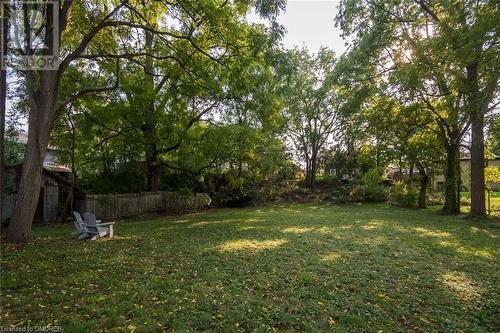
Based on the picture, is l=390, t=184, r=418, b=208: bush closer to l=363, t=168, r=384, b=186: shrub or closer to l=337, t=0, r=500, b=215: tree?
l=363, t=168, r=384, b=186: shrub

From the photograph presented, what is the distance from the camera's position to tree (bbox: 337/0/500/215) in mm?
6336

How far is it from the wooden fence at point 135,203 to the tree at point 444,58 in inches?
476

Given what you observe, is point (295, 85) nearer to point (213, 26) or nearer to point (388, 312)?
point (213, 26)

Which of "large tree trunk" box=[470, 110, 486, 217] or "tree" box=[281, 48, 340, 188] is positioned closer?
"large tree trunk" box=[470, 110, 486, 217]

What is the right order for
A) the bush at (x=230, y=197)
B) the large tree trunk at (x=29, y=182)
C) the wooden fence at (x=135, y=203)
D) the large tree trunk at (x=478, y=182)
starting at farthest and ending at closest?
the bush at (x=230, y=197), the large tree trunk at (x=478, y=182), the wooden fence at (x=135, y=203), the large tree trunk at (x=29, y=182)

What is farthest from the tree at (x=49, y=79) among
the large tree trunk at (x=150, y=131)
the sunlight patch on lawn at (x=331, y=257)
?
the sunlight patch on lawn at (x=331, y=257)

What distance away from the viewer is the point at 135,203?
15.0 m

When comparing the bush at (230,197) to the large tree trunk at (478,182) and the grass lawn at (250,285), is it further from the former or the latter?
the large tree trunk at (478,182)

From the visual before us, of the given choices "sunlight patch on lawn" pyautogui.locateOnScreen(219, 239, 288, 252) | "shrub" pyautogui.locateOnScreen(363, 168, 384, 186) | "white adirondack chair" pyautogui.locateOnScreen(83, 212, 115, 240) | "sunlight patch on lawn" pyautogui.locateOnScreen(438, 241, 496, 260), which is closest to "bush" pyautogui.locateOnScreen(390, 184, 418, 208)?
"shrub" pyautogui.locateOnScreen(363, 168, 384, 186)

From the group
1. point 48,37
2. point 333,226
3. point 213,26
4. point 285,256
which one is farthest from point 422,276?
point 48,37

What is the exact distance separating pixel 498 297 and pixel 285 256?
3.63 meters

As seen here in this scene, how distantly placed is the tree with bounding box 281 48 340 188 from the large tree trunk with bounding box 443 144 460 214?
11.5 meters

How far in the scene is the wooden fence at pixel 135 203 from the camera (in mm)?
13211

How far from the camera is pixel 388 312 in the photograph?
3965 millimetres
